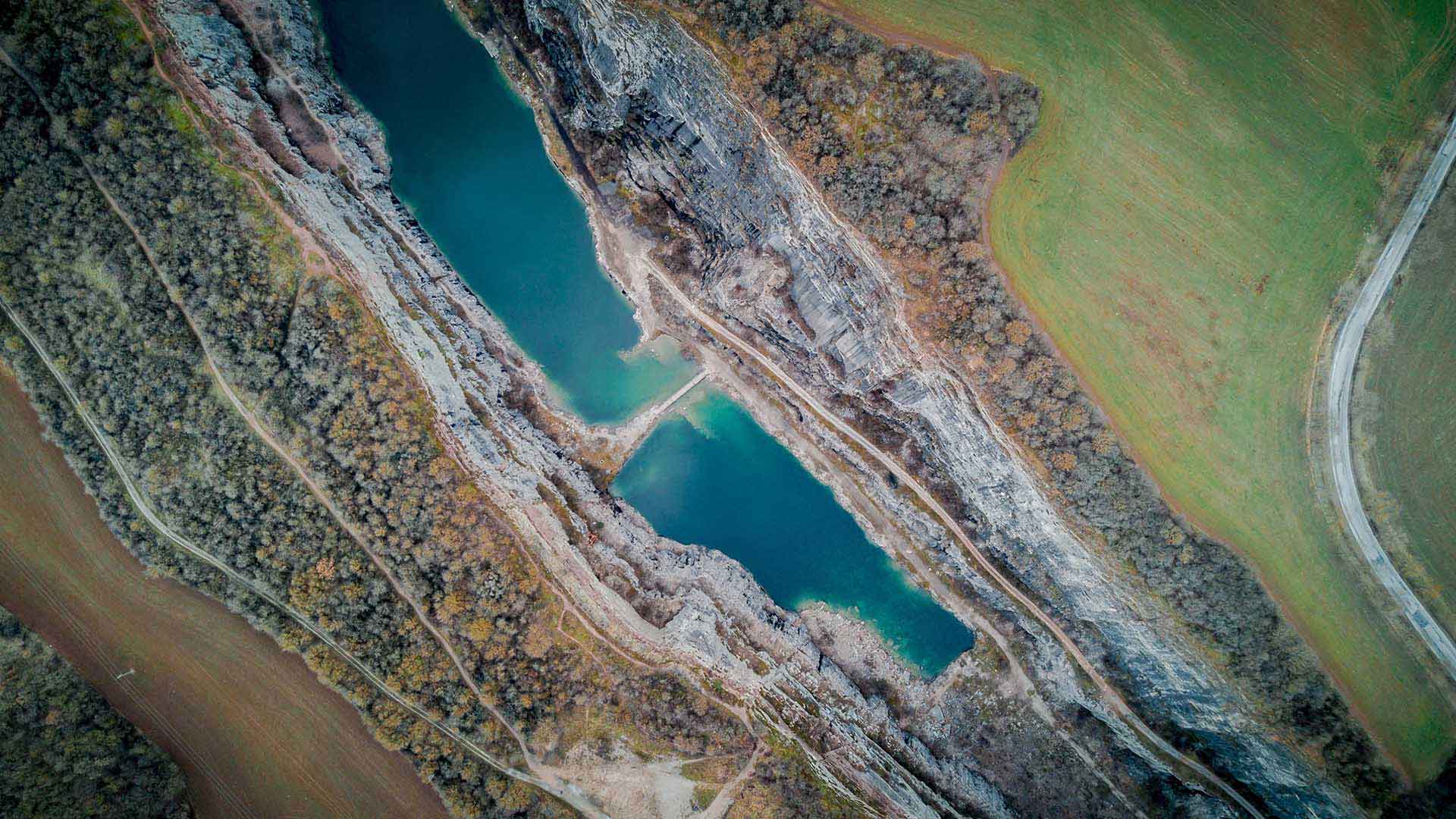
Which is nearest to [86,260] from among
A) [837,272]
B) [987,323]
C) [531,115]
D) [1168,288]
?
[531,115]

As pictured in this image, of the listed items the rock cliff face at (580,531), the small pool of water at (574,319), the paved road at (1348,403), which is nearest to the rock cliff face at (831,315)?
the small pool of water at (574,319)

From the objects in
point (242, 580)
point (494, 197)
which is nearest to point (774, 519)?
point (494, 197)

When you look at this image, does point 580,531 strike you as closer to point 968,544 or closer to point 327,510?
point 327,510

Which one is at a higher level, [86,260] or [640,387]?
[640,387]

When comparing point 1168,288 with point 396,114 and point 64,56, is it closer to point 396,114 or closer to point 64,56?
point 396,114

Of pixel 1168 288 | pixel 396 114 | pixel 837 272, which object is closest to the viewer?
pixel 1168 288

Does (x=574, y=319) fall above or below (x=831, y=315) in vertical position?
below
